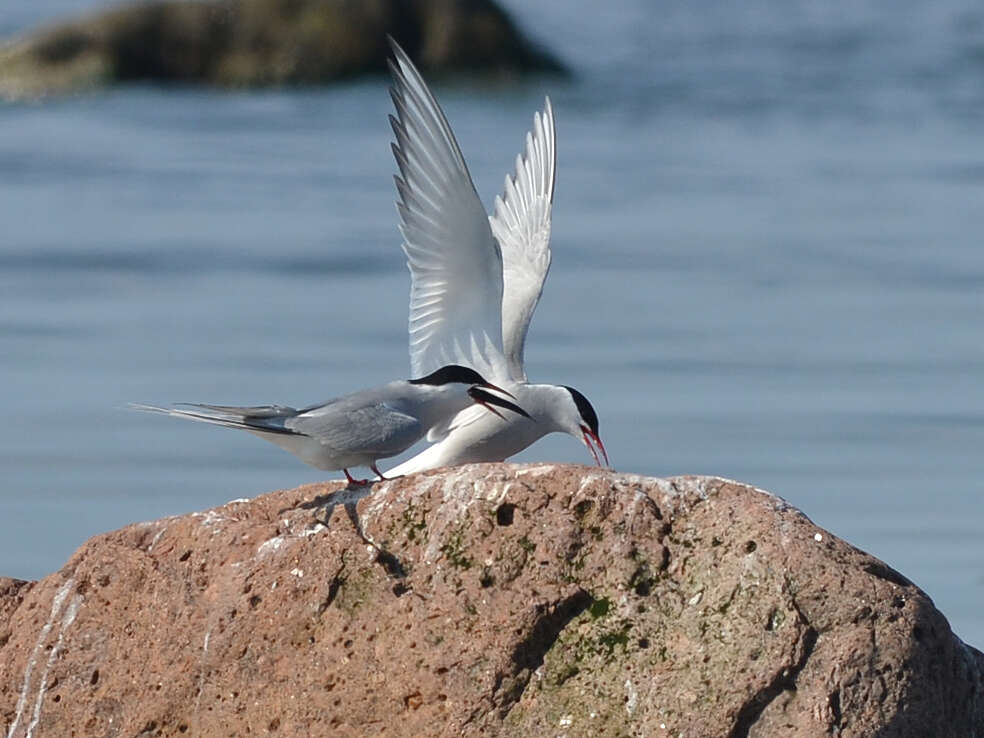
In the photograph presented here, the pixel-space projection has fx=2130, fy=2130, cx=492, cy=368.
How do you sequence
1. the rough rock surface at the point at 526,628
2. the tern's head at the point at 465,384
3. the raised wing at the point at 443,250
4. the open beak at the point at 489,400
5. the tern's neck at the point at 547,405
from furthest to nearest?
1. the raised wing at the point at 443,250
2. the tern's neck at the point at 547,405
3. the open beak at the point at 489,400
4. the tern's head at the point at 465,384
5. the rough rock surface at the point at 526,628

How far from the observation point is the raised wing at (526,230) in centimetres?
878

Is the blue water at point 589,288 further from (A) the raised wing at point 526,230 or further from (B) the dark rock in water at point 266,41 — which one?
(A) the raised wing at point 526,230

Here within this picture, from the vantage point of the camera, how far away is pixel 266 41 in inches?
1120

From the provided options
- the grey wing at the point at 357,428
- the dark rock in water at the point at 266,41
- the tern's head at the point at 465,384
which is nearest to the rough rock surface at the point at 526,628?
the grey wing at the point at 357,428

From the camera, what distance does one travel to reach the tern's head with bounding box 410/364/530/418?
6961mm

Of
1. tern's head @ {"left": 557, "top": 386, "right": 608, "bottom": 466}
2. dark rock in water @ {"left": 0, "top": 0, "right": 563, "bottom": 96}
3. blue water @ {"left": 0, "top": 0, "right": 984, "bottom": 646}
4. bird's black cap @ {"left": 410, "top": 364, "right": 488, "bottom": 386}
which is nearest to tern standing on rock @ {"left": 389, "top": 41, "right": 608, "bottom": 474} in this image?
tern's head @ {"left": 557, "top": 386, "right": 608, "bottom": 466}

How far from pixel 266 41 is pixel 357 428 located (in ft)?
74.6

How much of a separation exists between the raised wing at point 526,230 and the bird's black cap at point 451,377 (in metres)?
1.41

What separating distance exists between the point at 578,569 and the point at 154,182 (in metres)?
15.8

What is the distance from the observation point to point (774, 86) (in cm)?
2945

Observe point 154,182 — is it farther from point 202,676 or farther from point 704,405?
point 202,676

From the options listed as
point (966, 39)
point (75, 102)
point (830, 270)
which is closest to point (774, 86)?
point (966, 39)

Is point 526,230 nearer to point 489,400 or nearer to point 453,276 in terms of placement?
point 453,276

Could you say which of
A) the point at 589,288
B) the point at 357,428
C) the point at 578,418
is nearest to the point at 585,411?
the point at 578,418
